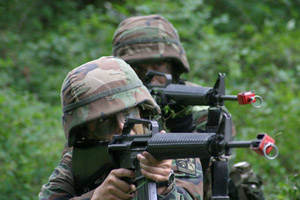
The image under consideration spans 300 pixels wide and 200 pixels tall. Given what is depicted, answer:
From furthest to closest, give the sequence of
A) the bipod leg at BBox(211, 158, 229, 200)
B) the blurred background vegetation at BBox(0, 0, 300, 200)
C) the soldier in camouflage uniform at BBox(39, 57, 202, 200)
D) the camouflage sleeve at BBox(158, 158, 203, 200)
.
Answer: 1. the blurred background vegetation at BBox(0, 0, 300, 200)
2. the bipod leg at BBox(211, 158, 229, 200)
3. the camouflage sleeve at BBox(158, 158, 203, 200)
4. the soldier in camouflage uniform at BBox(39, 57, 202, 200)

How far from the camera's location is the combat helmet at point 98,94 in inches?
117

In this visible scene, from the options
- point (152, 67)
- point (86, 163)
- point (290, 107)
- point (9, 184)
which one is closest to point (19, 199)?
point (9, 184)

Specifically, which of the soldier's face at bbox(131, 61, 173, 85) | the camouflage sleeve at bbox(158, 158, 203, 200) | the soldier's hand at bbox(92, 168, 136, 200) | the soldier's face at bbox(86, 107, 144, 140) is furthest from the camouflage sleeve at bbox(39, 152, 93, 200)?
the soldier's face at bbox(131, 61, 173, 85)

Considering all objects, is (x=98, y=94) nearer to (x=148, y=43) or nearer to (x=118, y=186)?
(x=118, y=186)

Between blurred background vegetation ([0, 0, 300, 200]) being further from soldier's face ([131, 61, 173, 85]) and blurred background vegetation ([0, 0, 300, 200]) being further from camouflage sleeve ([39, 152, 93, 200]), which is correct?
camouflage sleeve ([39, 152, 93, 200])

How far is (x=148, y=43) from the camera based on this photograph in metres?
4.80

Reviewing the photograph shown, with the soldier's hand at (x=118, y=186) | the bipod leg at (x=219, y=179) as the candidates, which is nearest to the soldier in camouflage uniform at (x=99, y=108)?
the soldier's hand at (x=118, y=186)

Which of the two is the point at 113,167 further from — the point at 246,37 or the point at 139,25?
the point at 246,37

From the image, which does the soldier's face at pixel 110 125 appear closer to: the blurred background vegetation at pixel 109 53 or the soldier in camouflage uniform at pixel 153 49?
the soldier in camouflage uniform at pixel 153 49

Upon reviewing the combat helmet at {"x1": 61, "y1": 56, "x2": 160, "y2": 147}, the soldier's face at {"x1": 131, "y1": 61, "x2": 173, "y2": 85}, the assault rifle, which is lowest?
the assault rifle

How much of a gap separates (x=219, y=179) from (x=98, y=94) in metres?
1.25

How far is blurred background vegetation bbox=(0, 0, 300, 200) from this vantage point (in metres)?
5.75

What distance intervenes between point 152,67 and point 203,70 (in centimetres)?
317

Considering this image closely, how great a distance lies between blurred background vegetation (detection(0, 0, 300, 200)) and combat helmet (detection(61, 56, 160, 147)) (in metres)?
2.01
